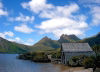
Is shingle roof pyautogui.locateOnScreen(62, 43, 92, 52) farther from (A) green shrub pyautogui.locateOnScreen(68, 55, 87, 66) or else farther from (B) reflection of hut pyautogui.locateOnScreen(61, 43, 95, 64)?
(A) green shrub pyautogui.locateOnScreen(68, 55, 87, 66)

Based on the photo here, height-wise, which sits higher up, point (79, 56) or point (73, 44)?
point (73, 44)

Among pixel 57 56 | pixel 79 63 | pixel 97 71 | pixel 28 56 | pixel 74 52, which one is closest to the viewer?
pixel 97 71

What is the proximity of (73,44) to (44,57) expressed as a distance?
25.2m

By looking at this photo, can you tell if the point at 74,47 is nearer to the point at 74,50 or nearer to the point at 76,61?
the point at 74,50

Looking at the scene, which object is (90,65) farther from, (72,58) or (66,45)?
(66,45)

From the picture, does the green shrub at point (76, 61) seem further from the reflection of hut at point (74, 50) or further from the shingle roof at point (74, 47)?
the shingle roof at point (74, 47)

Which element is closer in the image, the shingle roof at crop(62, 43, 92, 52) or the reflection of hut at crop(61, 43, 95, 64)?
the reflection of hut at crop(61, 43, 95, 64)

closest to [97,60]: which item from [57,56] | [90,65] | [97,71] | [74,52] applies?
[90,65]

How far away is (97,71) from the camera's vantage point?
31359mm

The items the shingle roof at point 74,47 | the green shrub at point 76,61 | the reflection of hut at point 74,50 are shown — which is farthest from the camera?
the shingle roof at point 74,47

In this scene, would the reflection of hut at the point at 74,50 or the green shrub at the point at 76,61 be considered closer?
the green shrub at the point at 76,61

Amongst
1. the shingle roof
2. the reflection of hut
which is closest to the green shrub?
the reflection of hut

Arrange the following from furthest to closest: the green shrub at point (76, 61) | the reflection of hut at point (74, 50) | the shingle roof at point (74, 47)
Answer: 1. the shingle roof at point (74, 47)
2. the reflection of hut at point (74, 50)
3. the green shrub at point (76, 61)

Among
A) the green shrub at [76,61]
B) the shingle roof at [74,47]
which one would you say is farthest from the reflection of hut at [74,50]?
the green shrub at [76,61]
